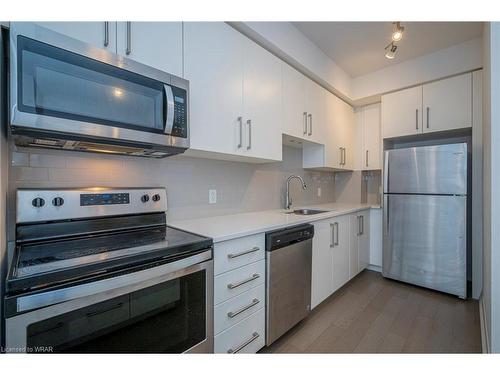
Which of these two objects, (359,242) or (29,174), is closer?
(29,174)

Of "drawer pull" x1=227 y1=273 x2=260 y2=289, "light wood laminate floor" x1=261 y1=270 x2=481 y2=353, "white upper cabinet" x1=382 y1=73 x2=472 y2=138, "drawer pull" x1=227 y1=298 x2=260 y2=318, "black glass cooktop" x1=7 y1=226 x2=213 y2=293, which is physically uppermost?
"white upper cabinet" x1=382 y1=73 x2=472 y2=138

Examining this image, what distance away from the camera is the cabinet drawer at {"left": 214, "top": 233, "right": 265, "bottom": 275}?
Result: 1.20m

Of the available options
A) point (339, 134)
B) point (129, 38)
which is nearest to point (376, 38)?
point (339, 134)

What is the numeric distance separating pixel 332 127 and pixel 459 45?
4.53 feet

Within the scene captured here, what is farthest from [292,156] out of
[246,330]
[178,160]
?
[246,330]

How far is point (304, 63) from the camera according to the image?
7.01 ft

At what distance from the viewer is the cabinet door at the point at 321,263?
1894mm

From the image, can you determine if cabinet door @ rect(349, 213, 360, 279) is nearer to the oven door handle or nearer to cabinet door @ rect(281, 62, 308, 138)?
cabinet door @ rect(281, 62, 308, 138)

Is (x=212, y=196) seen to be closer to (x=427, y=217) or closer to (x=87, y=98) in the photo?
(x=87, y=98)

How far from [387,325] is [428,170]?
5.04 feet

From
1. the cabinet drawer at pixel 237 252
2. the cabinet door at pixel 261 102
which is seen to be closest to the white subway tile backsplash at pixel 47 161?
the cabinet drawer at pixel 237 252

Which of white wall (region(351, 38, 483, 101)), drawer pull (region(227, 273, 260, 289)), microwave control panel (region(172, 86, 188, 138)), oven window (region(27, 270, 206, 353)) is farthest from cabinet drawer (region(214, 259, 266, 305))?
white wall (region(351, 38, 483, 101))

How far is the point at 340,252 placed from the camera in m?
2.28

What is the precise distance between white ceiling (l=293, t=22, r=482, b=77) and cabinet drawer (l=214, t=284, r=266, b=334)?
2.21 metres
